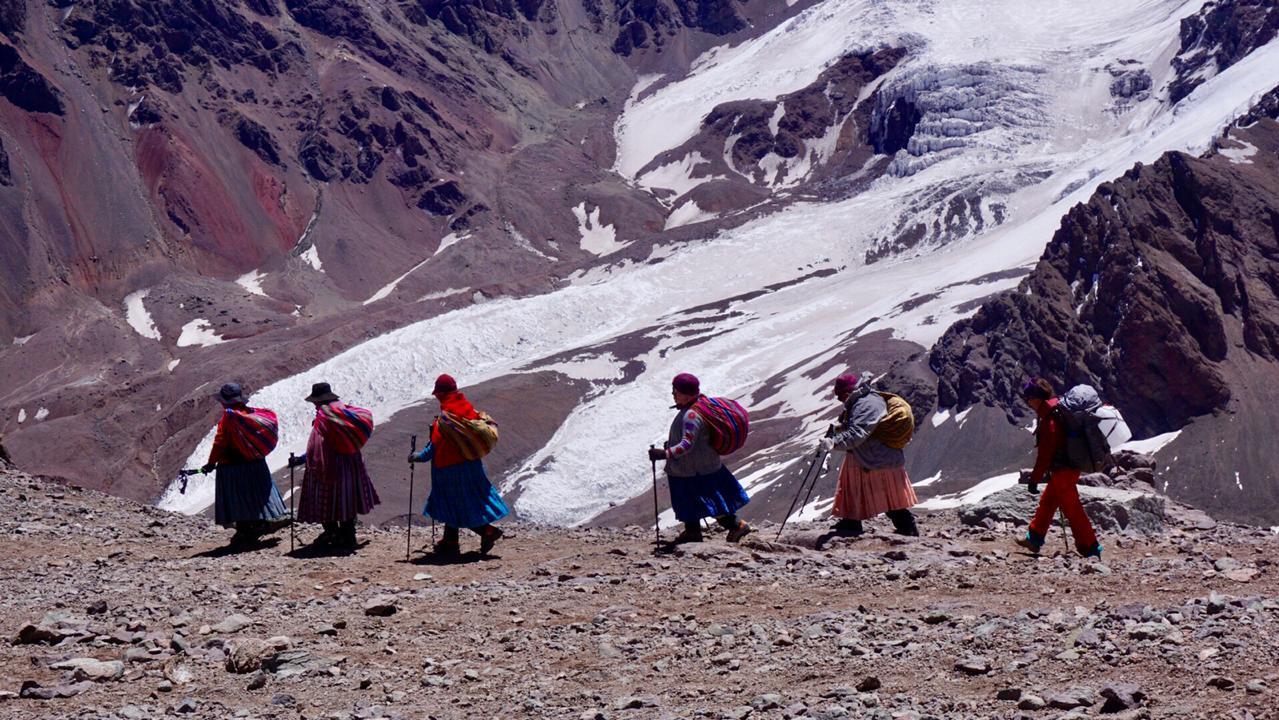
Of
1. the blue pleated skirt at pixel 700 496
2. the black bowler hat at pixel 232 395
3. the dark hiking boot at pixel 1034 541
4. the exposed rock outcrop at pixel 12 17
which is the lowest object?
the dark hiking boot at pixel 1034 541

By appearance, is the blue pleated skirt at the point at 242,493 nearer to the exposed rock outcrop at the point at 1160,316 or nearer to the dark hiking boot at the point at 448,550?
the dark hiking boot at the point at 448,550

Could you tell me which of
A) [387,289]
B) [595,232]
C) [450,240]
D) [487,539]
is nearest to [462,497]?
[487,539]

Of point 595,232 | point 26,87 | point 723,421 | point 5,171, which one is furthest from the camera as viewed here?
point 595,232

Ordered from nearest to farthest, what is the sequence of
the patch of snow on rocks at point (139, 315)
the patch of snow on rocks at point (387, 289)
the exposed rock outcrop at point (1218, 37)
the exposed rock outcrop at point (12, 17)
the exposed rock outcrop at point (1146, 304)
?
the exposed rock outcrop at point (1146, 304), the patch of snow on rocks at point (139, 315), the patch of snow on rocks at point (387, 289), the exposed rock outcrop at point (1218, 37), the exposed rock outcrop at point (12, 17)

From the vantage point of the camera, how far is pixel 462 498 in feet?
45.2

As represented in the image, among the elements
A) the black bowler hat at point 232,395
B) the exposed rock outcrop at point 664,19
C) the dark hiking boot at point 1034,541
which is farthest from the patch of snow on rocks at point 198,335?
the exposed rock outcrop at point 664,19

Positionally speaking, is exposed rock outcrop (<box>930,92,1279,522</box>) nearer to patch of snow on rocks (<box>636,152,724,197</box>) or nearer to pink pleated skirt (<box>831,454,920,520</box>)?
pink pleated skirt (<box>831,454,920,520</box>)

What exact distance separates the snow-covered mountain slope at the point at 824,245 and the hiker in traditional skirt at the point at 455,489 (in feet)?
119

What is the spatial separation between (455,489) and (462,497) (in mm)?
105

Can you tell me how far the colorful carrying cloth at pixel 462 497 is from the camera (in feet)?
45.1

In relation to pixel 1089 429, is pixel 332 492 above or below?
above

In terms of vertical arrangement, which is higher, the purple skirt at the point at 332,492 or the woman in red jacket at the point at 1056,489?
the purple skirt at the point at 332,492

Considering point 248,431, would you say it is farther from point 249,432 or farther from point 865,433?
point 865,433

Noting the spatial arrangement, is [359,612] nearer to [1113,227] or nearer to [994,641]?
[994,641]
